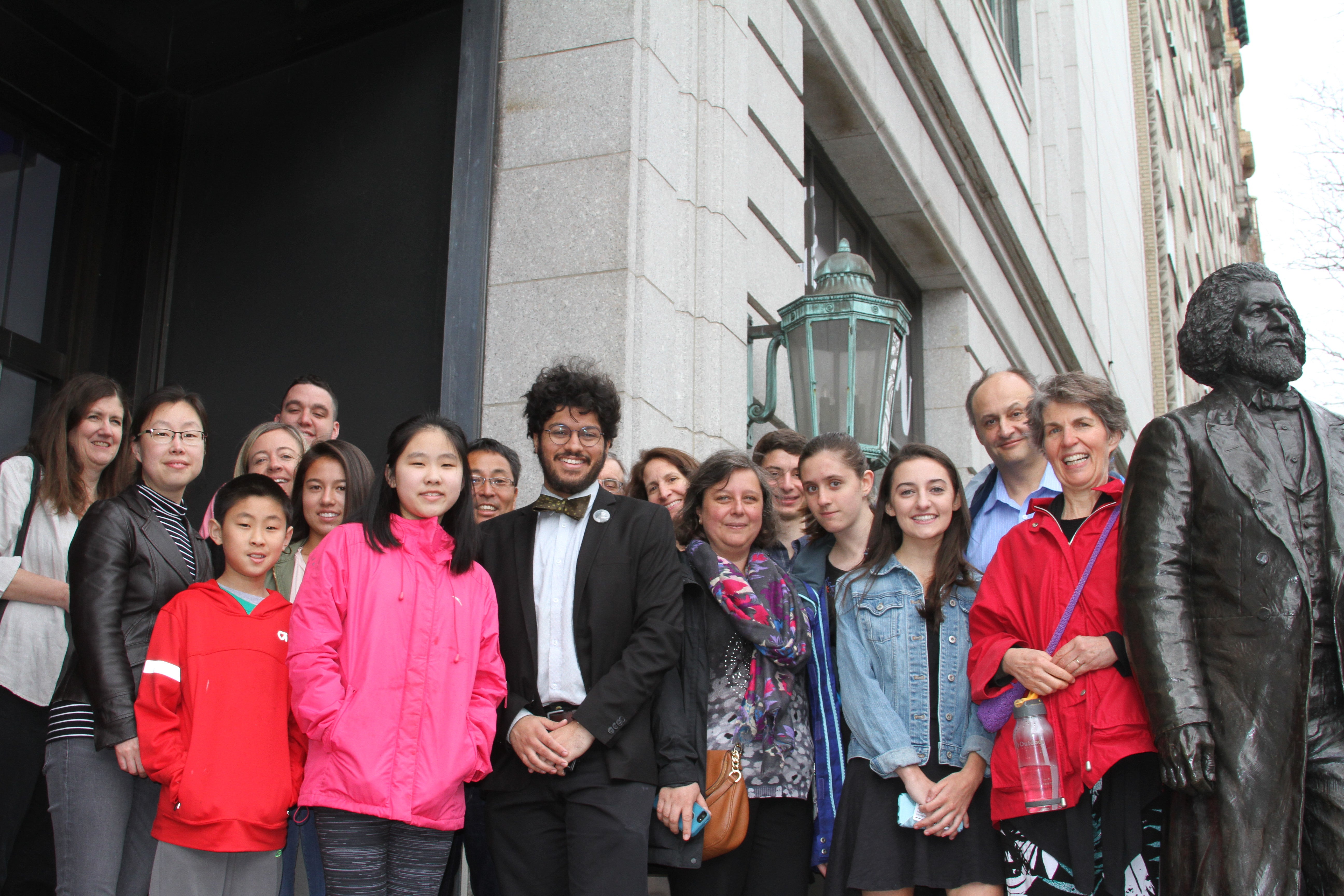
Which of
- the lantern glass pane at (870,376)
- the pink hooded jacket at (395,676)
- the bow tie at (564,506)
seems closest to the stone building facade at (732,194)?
the lantern glass pane at (870,376)

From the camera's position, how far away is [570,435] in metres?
4.38

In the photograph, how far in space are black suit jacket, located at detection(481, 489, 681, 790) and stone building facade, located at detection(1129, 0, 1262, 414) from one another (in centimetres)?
1575

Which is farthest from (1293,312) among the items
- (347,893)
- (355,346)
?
(355,346)

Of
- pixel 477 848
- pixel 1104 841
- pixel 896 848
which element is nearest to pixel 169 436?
pixel 477 848

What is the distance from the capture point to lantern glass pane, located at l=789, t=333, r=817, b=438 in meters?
6.82

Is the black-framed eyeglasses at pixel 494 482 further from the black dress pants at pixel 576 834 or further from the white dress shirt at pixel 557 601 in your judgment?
the black dress pants at pixel 576 834

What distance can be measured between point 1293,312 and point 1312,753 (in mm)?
1350

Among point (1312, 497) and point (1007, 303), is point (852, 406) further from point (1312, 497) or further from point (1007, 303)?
point (1007, 303)

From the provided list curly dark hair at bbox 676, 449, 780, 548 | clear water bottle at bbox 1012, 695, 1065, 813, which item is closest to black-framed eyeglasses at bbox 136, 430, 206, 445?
curly dark hair at bbox 676, 449, 780, 548

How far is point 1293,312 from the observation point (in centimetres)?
381

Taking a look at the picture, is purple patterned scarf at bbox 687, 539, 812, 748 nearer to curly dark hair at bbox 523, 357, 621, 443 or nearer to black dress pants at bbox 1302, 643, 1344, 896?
curly dark hair at bbox 523, 357, 621, 443

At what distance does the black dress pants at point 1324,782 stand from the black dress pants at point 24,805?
3.99 meters

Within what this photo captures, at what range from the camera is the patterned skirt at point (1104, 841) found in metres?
3.60

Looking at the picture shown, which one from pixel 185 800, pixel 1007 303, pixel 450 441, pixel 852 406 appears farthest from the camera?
pixel 1007 303
